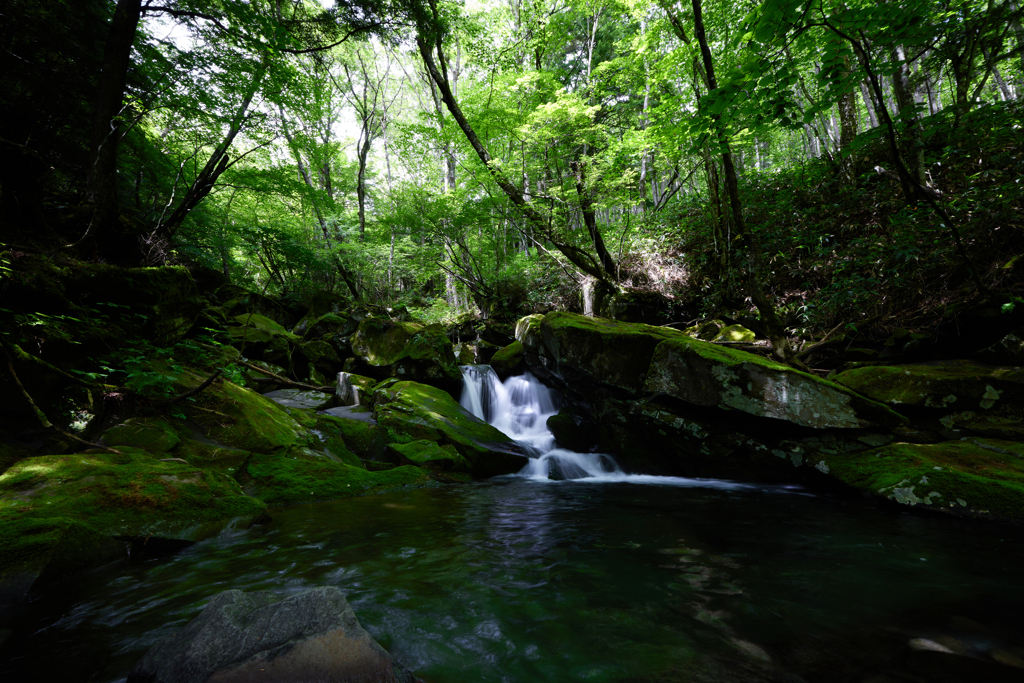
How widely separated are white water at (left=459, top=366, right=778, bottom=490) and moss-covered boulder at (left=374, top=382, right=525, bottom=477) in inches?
25.0

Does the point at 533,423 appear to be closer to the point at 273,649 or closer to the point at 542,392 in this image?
the point at 542,392

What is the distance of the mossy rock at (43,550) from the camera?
287 centimetres

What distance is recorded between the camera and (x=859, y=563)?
3.65 meters

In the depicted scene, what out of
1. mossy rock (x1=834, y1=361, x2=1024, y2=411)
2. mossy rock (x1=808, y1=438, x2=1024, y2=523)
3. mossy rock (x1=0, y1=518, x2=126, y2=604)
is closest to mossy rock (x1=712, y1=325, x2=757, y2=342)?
mossy rock (x1=834, y1=361, x2=1024, y2=411)

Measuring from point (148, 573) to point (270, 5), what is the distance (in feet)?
43.5

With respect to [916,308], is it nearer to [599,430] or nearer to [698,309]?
[698,309]

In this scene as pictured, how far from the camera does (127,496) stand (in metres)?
3.95

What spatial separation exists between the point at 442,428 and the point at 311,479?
10.4 feet

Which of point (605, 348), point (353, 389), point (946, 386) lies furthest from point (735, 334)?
point (353, 389)

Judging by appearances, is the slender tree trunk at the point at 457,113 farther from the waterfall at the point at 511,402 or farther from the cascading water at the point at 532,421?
the cascading water at the point at 532,421

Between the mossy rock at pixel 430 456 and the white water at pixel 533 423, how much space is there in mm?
1558

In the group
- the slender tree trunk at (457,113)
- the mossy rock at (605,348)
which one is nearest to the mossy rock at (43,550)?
the mossy rock at (605,348)

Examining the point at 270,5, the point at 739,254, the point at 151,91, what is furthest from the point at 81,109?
the point at 739,254

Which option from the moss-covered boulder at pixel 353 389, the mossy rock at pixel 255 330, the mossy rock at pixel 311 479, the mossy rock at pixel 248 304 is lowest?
the mossy rock at pixel 311 479
